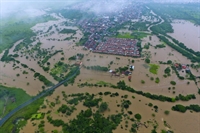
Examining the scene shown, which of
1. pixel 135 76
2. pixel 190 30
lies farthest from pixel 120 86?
Answer: pixel 190 30

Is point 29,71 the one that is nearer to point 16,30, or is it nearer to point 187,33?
point 16,30

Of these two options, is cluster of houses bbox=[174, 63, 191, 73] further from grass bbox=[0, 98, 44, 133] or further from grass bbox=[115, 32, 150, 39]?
grass bbox=[0, 98, 44, 133]

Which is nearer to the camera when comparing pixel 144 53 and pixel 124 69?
pixel 124 69

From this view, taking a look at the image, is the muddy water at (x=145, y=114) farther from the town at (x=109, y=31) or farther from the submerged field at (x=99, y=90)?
the town at (x=109, y=31)

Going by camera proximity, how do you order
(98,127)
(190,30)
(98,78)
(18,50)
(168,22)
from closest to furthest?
(98,127) < (98,78) < (18,50) < (190,30) < (168,22)

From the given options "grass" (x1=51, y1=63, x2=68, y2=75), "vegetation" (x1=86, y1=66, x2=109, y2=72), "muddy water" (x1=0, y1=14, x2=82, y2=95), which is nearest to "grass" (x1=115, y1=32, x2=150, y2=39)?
"muddy water" (x1=0, y1=14, x2=82, y2=95)

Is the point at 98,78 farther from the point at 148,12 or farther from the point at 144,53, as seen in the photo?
the point at 148,12

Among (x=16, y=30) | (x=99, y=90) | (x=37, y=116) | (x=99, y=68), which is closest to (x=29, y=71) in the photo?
(x=37, y=116)

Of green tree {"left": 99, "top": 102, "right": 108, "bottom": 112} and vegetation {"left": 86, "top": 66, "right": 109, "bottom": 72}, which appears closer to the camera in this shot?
green tree {"left": 99, "top": 102, "right": 108, "bottom": 112}
